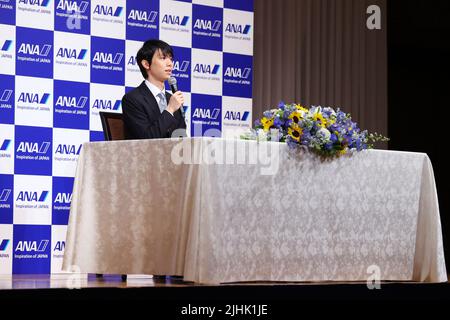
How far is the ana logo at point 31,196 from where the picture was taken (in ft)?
18.7

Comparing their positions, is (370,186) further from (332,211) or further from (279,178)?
(279,178)

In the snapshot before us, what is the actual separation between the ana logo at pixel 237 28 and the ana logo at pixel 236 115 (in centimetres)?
66

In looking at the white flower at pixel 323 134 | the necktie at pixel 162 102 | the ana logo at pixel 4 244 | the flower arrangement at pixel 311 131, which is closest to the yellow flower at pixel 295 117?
the flower arrangement at pixel 311 131

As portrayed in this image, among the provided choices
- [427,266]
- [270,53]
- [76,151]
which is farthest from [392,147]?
[427,266]

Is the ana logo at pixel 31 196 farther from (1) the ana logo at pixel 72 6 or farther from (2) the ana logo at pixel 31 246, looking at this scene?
(1) the ana logo at pixel 72 6

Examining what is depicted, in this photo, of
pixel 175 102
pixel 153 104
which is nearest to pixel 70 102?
pixel 153 104

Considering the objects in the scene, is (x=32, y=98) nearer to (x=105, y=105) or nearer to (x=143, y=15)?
(x=105, y=105)

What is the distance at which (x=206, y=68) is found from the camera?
6.53m

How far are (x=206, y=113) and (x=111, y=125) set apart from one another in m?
1.71

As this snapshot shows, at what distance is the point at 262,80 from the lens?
7.06 metres

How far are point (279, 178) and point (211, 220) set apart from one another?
16.9 inches

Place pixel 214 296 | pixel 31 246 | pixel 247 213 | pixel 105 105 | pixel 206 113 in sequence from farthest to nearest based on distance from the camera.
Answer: pixel 206 113, pixel 105 105, pixel 31 246, pixel 247 213, pixel 214 296

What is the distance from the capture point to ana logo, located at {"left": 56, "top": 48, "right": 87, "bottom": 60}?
5859 mm

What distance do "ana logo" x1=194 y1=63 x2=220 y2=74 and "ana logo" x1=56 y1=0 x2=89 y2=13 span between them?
102cm
